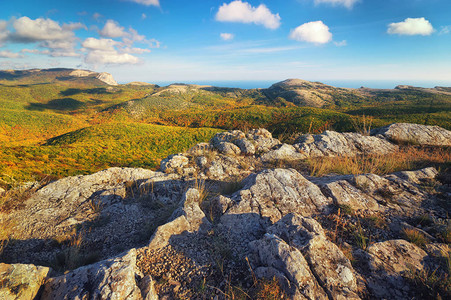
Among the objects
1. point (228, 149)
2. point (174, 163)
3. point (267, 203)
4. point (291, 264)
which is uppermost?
point (291, 264)

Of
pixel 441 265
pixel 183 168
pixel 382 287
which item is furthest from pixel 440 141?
pixel 183 168

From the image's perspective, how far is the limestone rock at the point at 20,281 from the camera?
266 centimetres

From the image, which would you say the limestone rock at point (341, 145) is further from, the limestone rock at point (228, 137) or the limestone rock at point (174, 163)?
the limestone rock at point (174, 163)

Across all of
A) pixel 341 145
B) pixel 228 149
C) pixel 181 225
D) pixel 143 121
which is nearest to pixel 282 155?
pixel 228 149

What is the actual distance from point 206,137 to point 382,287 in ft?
133

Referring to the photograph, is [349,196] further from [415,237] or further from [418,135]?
[418,135]

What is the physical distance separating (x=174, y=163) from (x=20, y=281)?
672 cm

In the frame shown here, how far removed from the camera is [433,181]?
6160mm

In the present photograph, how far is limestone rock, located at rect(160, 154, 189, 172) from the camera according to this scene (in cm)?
908

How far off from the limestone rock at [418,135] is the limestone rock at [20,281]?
22541mm

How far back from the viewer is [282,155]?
37.7 ft


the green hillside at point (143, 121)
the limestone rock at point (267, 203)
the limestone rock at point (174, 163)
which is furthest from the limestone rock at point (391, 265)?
the green hillside at point (143, 121)

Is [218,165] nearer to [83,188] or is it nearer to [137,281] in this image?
[83,188]

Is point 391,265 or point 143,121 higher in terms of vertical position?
point 391,265
